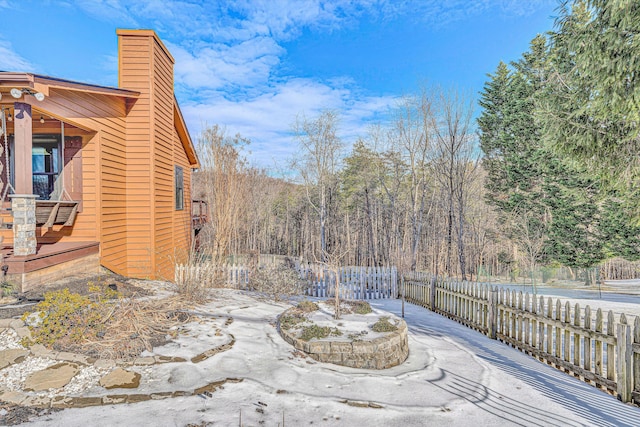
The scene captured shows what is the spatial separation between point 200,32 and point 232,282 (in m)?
10.2

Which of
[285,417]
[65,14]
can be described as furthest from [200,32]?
[285,417]

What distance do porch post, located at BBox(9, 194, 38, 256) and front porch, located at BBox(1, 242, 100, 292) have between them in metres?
0.13

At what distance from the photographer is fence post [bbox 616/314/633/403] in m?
3.44

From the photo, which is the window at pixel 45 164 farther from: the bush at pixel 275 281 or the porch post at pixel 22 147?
the bush at pixel 275 281

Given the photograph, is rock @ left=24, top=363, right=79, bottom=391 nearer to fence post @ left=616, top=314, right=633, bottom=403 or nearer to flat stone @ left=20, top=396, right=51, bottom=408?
flat stone @ left=20, top=396, right=51, bottom=408

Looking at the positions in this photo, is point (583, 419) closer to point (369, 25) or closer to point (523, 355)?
point (523, 355)

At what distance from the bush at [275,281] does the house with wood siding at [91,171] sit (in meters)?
2.61

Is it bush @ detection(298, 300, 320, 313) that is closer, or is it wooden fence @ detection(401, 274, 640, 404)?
wooden fence @ detection(401, 274, 640, 404)

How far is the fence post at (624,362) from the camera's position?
11.3ft

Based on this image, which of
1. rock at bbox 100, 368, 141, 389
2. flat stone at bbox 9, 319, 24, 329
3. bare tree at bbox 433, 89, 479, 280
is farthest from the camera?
bare tree at bbox 433, 89, 479, 280

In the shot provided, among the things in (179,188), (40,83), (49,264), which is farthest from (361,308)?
(179,188)

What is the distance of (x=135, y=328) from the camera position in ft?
13.0

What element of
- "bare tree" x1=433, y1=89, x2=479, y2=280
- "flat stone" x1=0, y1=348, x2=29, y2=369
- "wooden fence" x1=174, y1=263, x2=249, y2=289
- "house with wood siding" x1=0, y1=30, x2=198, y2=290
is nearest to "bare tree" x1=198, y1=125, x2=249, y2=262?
"wooden fence" x1=174, y1=263, x2=249, y2=289

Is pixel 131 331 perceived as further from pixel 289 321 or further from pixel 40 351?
pixel 289 321
